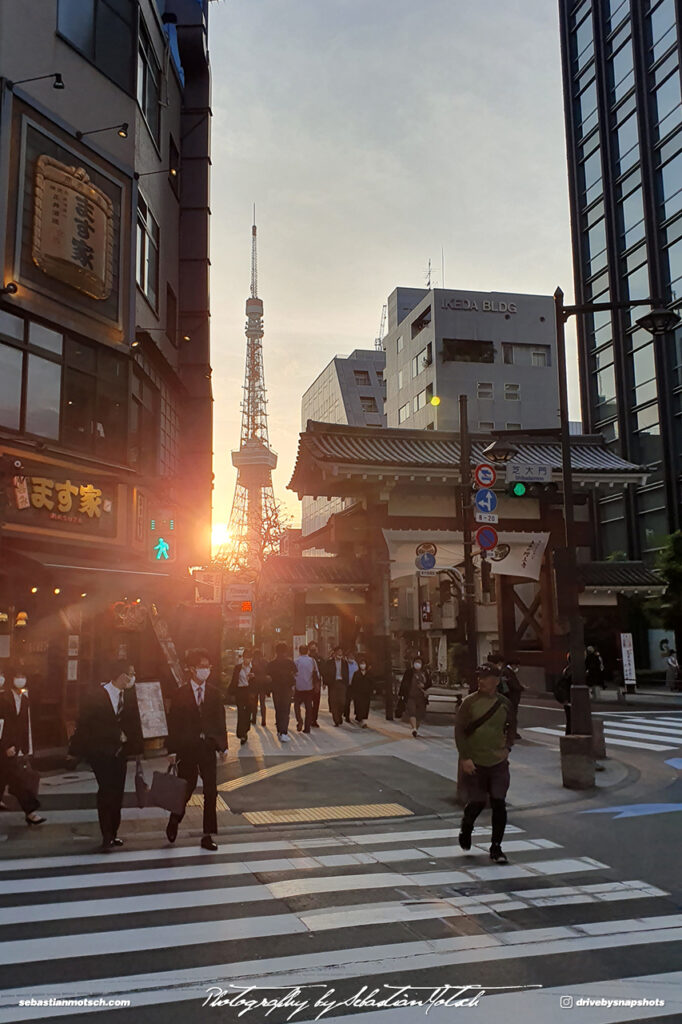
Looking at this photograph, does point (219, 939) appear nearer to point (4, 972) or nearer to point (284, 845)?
point (4, 972)

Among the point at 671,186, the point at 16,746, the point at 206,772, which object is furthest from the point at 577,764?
the point at 671,186

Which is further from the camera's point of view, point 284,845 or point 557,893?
point 284,845

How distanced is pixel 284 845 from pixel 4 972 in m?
4.04

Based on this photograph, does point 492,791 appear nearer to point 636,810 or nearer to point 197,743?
point 197,743

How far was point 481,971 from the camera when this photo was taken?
5.09 meters

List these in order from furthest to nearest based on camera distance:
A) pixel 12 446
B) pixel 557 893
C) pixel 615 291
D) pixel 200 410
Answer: pixel 615 291 < pixel 200 410 < pixel 12 446 < pixel 557 893

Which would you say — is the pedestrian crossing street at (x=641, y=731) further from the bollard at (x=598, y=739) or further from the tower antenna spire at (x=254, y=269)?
the tower antenna spire at (x=254, y=269)

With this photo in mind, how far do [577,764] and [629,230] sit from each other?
128ft

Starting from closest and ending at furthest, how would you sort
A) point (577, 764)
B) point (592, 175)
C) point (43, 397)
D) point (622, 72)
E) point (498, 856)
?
point (498, 856) < point (577, 764) < point (43, 397) < point (622, 72) < point (592, 175)

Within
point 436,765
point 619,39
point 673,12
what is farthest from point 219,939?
point 619,39

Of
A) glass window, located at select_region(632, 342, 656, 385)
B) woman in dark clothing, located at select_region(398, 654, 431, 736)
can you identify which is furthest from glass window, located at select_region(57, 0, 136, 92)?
glass window, located at select_region(632, 342, 656, 385)

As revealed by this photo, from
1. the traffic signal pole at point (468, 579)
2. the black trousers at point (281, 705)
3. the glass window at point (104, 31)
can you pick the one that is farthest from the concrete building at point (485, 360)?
the black trousers at point (281, 705)

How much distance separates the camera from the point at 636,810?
1050 cm

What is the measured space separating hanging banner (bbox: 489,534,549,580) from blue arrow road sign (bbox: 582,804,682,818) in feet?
54.1
